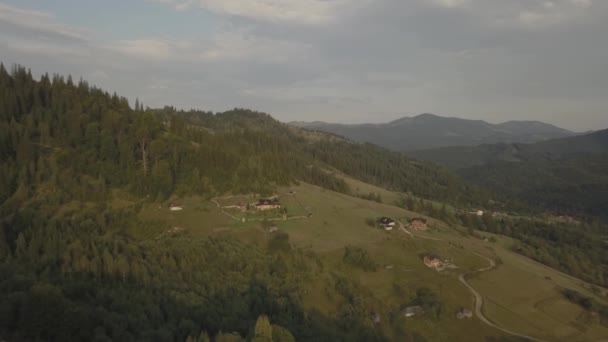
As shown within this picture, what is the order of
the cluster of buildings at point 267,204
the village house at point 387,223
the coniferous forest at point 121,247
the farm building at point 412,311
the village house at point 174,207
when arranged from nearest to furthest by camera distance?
1. the coniferous forest at point 121,247
2. the farm building at point 412,311
3. the village house at point 174,207
4. the cluster of buildings at point 267,204
5. the village house at point 387,223

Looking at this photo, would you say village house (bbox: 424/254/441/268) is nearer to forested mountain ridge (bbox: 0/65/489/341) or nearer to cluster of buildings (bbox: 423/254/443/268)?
cluster of buildings (bbox: 423/254/443/268)

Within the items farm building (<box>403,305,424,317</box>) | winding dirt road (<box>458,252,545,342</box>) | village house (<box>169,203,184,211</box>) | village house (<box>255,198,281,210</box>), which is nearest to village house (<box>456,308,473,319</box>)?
winding dirt road (<box>458,252,545,342</box>)

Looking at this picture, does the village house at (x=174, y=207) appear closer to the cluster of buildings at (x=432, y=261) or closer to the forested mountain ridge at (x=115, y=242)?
the forested mountain ridge at (x=115, y=242)

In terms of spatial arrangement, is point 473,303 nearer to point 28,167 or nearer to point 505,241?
point 505,241

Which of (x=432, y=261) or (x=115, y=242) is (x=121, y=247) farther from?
(x=432, y=261)

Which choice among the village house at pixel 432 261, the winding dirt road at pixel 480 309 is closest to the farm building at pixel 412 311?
the winding dirt road at pixel 480 309

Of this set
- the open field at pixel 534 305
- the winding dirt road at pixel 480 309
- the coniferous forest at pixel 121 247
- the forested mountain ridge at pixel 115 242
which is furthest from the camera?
the open field at pixel 534 305
